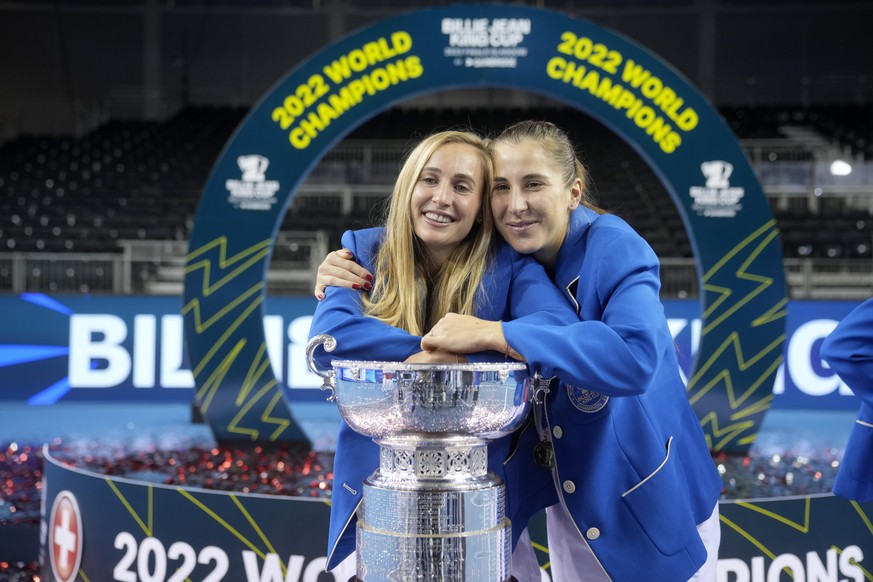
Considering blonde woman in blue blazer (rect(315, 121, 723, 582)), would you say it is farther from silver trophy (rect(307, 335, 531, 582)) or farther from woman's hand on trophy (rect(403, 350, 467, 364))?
silver trophy (rect(307, 335, 531, 582))

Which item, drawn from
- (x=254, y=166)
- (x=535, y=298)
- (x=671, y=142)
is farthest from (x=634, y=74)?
(x=535, y=298)

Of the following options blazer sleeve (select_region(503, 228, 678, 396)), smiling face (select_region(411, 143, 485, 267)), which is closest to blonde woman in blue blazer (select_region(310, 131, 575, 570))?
smiling face (select_region(411, 143, 485, 267))

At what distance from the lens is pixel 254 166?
5.61 metres

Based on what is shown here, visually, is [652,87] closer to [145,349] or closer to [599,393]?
[599,393]

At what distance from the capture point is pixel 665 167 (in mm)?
5496

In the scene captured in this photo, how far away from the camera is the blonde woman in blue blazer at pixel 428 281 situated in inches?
71.8

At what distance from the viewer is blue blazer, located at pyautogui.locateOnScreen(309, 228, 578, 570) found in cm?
175

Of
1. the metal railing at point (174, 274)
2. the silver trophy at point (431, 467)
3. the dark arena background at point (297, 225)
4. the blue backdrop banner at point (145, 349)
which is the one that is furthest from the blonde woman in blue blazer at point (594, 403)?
the metal railing at point (174, 274)

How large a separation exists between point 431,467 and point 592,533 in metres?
0.42

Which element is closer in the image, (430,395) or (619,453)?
(430,395)

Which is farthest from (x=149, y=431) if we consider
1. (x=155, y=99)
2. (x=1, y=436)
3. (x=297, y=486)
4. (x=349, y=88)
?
(x=155, y=99)

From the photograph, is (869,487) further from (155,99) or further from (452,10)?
(155,99)

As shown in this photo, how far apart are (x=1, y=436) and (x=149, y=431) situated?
1041mm

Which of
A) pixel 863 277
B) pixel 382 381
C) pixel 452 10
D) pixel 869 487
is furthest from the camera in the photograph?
pixel 863 277
